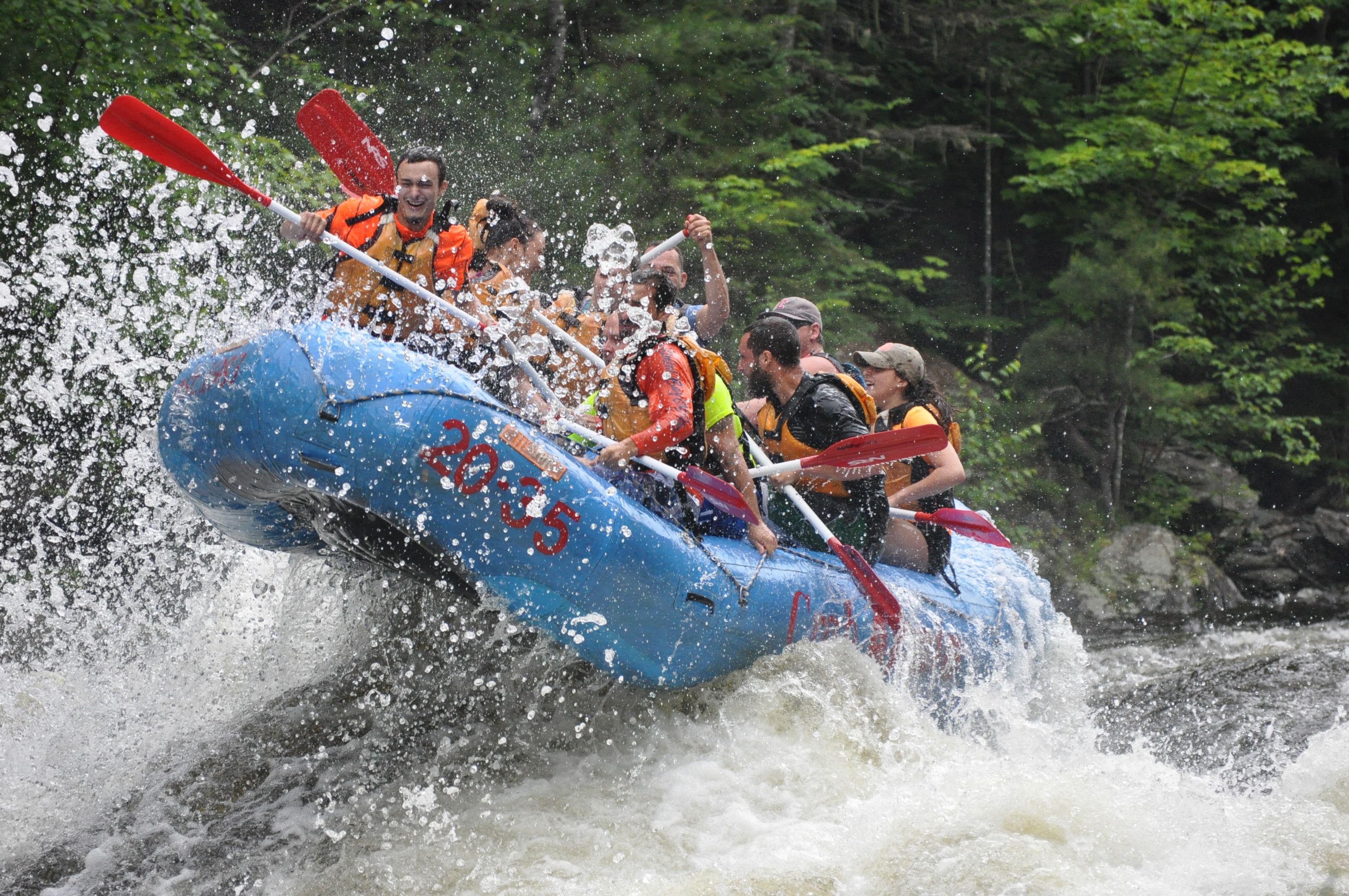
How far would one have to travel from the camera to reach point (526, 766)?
12.4 ft

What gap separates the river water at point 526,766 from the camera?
3145 millimetres

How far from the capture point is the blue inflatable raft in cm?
321

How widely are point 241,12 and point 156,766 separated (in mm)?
6488

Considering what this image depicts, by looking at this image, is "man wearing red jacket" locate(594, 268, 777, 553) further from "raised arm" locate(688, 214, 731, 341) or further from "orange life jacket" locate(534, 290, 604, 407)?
"raised arm" locate(688, 214, 731, 341)

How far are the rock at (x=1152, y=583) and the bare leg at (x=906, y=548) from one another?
477 cm

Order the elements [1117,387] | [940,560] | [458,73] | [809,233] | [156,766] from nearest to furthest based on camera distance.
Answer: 1. [156,766]
2. [940,560]
3. [458,73]
4. [809,233]
5. [1117,387]

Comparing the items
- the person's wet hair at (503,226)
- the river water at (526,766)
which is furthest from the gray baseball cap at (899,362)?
the person's wet hair at (503,226)

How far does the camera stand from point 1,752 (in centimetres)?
385

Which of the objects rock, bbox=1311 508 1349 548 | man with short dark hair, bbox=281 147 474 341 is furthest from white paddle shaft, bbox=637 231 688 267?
rock, bbox=1311 508 1349 548

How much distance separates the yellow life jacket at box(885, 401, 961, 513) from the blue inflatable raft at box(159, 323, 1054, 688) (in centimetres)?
122

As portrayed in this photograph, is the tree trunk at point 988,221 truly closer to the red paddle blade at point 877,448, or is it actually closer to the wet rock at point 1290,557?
the wet rock at point 1290,557

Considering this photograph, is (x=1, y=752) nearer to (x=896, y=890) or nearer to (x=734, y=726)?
(x=734, y=726)

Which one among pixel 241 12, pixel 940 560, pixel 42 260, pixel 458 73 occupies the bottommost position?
pixel 940 560

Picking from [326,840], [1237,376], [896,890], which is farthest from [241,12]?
[1237,376]
